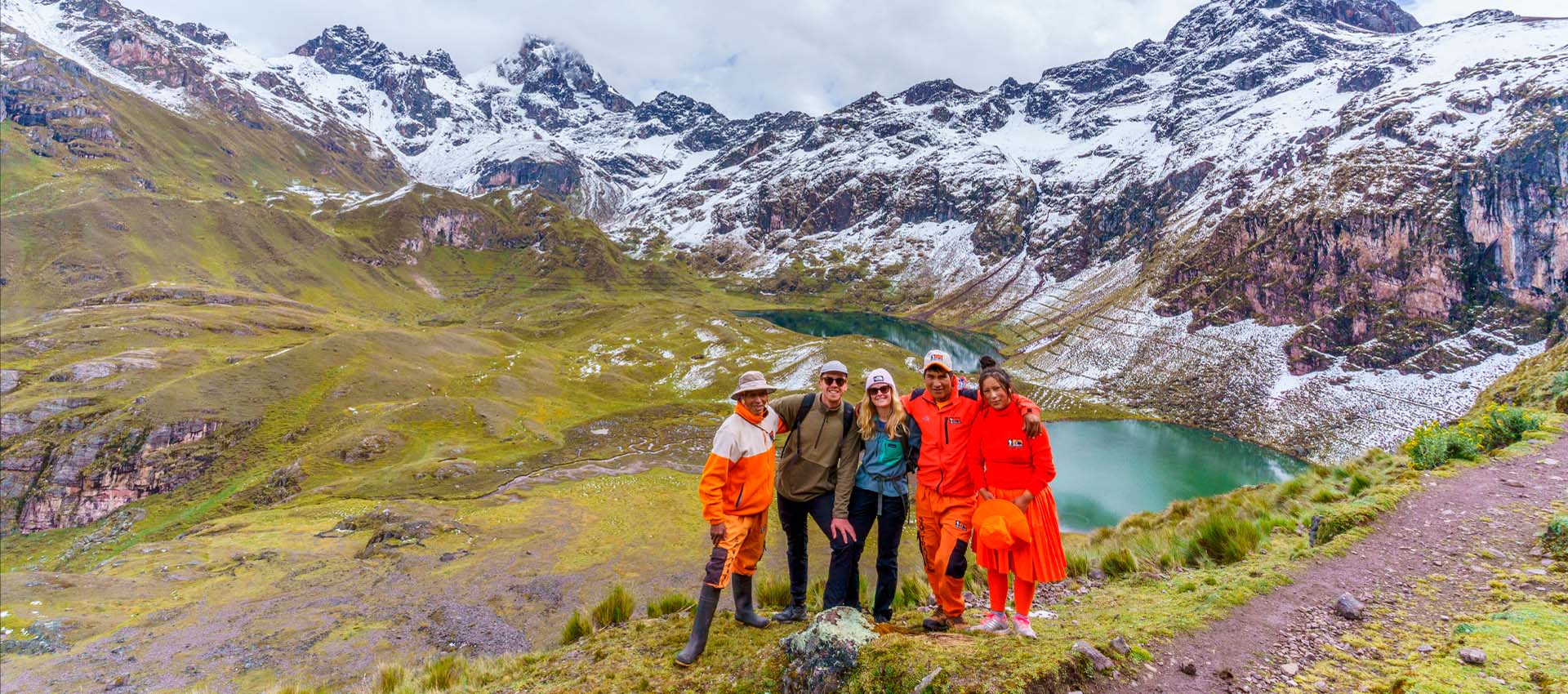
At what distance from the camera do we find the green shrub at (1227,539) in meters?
8.52

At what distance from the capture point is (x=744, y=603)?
7445 millimetres

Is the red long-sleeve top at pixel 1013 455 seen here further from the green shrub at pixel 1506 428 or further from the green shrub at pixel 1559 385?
the green shrub at pixel 1559 385

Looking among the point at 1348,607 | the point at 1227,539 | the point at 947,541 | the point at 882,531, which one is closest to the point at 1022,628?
the point at 947,541

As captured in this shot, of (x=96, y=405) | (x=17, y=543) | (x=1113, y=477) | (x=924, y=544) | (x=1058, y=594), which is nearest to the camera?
(x=924, y=544)

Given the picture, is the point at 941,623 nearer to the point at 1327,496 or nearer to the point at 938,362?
A: the point at 938,362

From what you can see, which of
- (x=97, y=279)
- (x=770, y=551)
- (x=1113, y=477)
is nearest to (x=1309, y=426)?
(x=1113, y=477)

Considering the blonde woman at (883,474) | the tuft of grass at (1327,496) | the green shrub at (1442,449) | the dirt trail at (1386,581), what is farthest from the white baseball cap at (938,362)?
the green shrub at (1442,449)

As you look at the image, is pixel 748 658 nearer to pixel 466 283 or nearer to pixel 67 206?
pixel 67 206

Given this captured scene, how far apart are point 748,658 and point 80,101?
283 m

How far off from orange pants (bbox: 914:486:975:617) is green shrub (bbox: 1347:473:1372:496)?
9.56 metres

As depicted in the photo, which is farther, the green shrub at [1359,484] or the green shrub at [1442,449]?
the green shrub at [1442,449]

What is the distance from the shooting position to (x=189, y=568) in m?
25.0

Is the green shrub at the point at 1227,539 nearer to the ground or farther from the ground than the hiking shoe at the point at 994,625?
nearer to the ground

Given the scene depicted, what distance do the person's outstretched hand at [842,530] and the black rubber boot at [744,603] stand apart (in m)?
1.30
